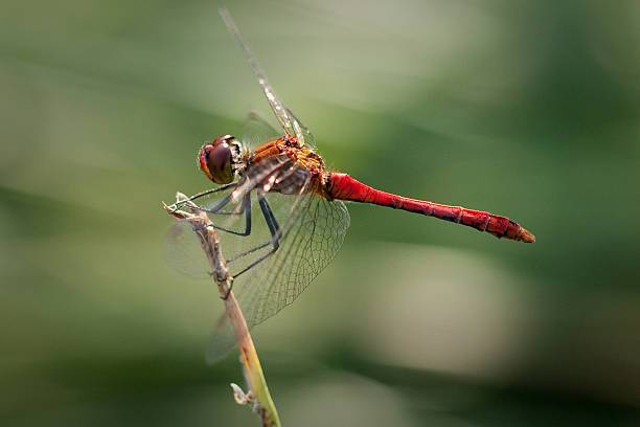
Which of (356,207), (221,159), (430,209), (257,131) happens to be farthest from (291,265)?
(356,207)

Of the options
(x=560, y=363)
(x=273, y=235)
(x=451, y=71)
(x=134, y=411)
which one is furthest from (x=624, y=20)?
(x=134, y=411)

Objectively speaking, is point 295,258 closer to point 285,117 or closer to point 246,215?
point 246,215

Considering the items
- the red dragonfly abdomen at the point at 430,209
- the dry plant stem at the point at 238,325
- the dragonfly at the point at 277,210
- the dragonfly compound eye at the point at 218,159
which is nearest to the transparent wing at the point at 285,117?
the dragonfly at the point at 277,210

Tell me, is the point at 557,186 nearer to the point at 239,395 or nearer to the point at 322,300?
the point at 322,300

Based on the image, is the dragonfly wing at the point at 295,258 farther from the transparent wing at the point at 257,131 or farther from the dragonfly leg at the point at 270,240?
the transparent wing at the point at 257,131

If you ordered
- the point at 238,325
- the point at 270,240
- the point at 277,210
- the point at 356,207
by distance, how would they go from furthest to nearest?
1. the point at 356,207
2. the point at 277,210
3. the point at 270,240
4. the point at 238,325

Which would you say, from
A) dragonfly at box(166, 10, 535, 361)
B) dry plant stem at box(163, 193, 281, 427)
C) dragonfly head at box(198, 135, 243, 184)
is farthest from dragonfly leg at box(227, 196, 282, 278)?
dry plant stem at box(163, 193, 281, 427)
